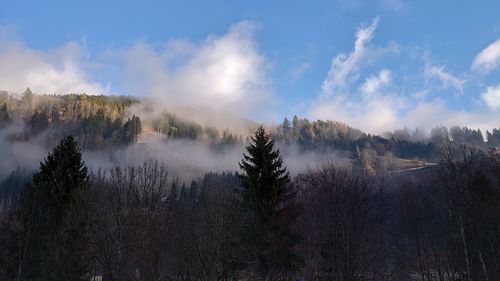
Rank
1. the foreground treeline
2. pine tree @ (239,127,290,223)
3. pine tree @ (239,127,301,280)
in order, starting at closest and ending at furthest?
1. the foreground treeline
2. pine tree @ (239,127,301,280)
3. pine tree @ (239,127,290,223)

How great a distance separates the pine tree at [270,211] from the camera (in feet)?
108

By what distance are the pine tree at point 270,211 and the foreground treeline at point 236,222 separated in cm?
9

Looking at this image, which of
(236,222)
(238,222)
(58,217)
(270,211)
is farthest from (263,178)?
(58,217)

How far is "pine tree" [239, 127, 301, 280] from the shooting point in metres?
32.9

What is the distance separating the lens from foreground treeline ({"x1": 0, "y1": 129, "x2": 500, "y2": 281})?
26152 mm

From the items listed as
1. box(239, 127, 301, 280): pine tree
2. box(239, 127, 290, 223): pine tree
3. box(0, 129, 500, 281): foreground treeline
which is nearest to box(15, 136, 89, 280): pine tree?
Answer: box(0, 129, 500, 281): foreground treeline

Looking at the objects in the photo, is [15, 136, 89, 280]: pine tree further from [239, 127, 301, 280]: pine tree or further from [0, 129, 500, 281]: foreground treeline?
[239, 127, 301, 280]: pine tree

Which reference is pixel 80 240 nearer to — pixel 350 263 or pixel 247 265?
pixel 247 265

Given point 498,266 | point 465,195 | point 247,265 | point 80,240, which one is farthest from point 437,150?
point 80,240

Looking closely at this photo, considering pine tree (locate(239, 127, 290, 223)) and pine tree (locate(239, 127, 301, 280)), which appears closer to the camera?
pine tree (locate(239, 127, 301, 280))

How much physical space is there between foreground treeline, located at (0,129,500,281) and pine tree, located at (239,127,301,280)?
90 mm

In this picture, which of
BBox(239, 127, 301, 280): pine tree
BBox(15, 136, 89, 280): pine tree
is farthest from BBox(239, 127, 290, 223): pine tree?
BBox(15, 136, 89, 280): pine tree

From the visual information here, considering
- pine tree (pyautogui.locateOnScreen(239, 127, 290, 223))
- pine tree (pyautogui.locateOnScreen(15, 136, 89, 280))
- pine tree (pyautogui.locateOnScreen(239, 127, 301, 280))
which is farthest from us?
pine tree (pyautogui.locateOnScreen(239, 127, 290, 223))

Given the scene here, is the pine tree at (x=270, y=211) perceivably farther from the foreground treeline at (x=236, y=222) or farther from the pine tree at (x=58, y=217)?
the pine tree at (x=58, y=217)
